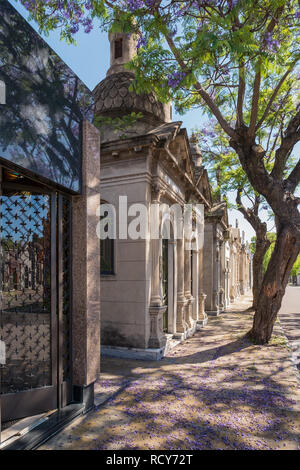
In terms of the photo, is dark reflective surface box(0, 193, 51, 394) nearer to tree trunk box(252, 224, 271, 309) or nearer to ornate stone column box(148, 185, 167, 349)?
ornate stone column box(148, 185, 167, 349)

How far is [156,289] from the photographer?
7.54 metres

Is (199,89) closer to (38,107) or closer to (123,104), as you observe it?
(123,104)

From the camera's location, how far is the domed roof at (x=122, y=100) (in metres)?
9.35

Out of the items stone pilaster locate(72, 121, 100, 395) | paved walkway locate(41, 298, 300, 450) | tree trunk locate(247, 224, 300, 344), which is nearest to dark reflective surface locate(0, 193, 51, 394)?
stone pilaster locate(72, 121, 100, 395)

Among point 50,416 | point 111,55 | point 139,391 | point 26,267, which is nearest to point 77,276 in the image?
point 26,267

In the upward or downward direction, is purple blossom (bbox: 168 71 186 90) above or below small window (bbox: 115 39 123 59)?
below

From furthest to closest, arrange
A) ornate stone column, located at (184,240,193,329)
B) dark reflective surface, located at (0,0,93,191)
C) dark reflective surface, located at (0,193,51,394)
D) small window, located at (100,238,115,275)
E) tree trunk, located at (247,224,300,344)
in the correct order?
ornate stone column, located at (184,240,193,329) → tree trunk, located at (247,224,300,344) → small window, located at (100,238,115,275) → dark reflective surface, located at (0,193,51,394) → dark reflective surface, located at (0,0,93,191)

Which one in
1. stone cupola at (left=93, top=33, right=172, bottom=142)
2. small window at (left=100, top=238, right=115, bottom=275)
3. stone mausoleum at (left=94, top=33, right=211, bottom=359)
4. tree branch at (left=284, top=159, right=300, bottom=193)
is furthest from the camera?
stone cupola at (left=93, top=33, right=172, bottom=142)

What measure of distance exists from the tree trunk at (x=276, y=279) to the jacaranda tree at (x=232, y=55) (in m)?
0.02

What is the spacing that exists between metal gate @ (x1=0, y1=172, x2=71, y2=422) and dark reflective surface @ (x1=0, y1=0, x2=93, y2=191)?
596mm

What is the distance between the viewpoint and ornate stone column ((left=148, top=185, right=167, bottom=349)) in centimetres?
735

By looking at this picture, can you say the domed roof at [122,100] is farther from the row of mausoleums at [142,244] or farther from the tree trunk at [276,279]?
the tree trunk at [276,279]
